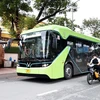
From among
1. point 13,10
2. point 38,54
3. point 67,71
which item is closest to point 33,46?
point 38,54

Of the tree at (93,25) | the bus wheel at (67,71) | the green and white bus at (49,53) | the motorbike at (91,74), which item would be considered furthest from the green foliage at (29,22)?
the tree at (93,25)

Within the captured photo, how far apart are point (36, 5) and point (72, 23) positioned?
5506 mm

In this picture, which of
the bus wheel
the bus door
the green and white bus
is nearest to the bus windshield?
the green and white bus

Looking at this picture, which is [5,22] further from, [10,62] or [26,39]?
[26,39]

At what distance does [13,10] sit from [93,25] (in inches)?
1157

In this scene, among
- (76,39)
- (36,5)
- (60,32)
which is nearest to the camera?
(60,32)

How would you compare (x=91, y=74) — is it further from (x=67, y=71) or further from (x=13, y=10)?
(x=13, y=10)

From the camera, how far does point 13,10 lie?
21.6m

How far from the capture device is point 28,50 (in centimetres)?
1252

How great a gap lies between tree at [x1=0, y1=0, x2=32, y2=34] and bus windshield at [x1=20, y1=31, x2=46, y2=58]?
348 inches

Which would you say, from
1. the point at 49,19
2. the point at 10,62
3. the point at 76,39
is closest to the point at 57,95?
the point at 76,39

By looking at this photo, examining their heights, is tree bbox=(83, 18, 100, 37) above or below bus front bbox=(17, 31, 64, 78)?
above

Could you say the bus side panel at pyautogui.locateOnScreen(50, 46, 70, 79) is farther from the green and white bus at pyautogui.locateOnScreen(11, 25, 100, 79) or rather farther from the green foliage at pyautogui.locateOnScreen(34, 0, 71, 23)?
the green foliage at pyautogui.locateOnScreen(34, 0, 71, 23)

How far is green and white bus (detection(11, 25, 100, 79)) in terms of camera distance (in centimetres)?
1176
